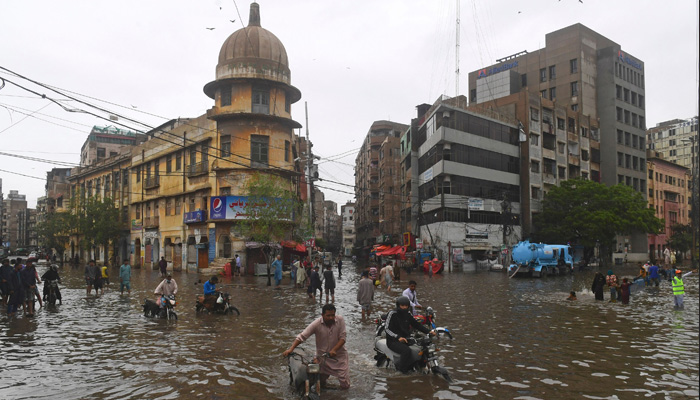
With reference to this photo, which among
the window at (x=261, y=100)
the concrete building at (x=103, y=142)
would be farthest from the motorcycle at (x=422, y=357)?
the concrete building at (x=103, y=142)

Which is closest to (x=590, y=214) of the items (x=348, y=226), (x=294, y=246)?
(x=294, y=246)

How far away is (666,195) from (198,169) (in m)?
82.0

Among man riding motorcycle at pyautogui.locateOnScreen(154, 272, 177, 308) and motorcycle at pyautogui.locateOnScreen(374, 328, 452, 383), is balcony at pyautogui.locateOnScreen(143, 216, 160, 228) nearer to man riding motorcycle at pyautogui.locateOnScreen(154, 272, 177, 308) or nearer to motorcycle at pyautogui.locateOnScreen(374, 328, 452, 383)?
man riding motorcycle at pyautogui.locateOnScreen(154, 272, 177, 308)

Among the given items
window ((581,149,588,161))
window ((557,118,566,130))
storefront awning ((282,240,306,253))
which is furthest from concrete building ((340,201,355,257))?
storefront awning ((282,240,306,253))

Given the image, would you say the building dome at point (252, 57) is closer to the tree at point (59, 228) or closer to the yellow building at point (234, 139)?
the yellow building at point (234, 139)

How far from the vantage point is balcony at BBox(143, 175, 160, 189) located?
160ft

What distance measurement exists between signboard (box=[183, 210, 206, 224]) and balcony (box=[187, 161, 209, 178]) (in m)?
3.29

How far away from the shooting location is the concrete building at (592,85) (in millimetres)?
69750

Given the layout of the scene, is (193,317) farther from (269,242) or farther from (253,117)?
(253,117)

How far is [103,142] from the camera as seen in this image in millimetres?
82438

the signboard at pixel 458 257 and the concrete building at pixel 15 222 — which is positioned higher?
the concrete building at pixel 15 222

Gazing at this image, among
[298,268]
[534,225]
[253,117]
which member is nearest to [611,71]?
[534,225]

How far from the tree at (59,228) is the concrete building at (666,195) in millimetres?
84072

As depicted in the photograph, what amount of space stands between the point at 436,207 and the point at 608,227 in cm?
1763
